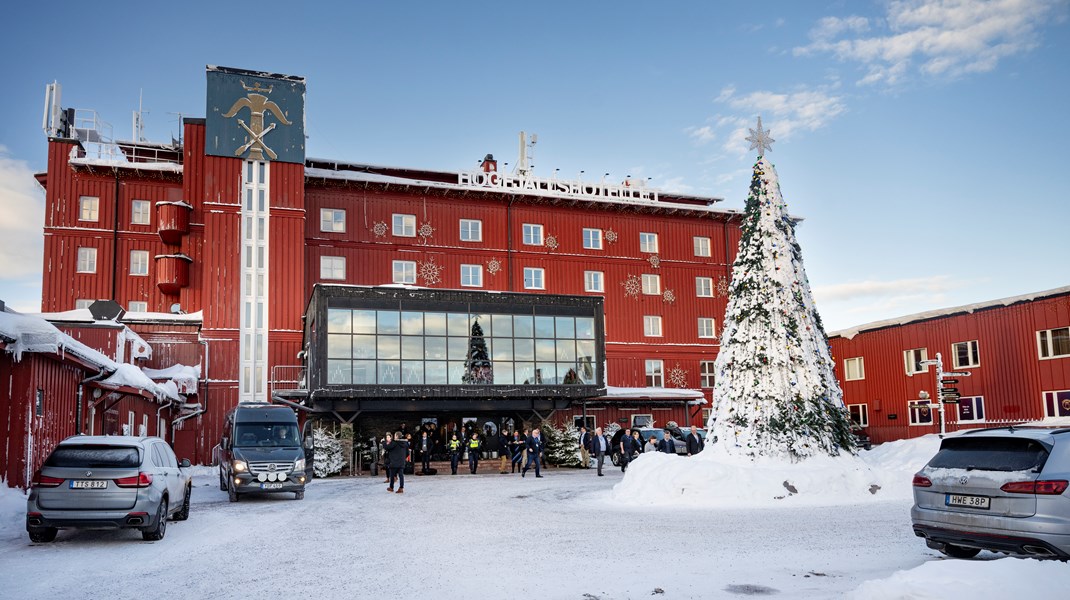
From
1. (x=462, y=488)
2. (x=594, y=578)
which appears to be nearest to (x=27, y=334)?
(x=462, y=488)

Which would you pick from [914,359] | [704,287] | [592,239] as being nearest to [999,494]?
[914,359]

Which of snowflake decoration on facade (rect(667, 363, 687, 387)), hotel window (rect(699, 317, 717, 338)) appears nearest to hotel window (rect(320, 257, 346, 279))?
snowflake decoration on facade (rect(667, 363, 687, 387))

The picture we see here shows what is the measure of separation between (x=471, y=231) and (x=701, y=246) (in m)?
14.5

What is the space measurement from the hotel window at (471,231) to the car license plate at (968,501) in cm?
3944

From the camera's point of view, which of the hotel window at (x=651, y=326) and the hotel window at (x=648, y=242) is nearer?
the hotel window at (x=651, y=326)

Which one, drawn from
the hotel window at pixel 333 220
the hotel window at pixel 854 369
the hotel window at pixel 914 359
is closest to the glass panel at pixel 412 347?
the hotel window at pixel 333 220

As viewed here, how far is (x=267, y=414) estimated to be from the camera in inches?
871

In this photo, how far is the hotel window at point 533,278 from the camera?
48.1 meters

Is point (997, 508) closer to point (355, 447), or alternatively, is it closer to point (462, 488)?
point (462, 488)

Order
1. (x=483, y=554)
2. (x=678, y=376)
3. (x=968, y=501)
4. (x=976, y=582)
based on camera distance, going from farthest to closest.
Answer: (x=678, y=376)
(x=483, y=554)
(x=968, y=501)
(x=976, y=582)

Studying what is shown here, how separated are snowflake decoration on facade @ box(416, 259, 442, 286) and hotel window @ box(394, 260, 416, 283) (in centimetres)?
35

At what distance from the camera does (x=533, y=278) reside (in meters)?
48.3

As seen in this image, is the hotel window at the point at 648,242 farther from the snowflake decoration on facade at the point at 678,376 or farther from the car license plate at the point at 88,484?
the car license plate at the point at 88,484

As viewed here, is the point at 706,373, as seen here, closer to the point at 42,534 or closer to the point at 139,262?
the point at 139,262
